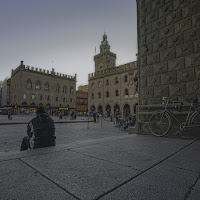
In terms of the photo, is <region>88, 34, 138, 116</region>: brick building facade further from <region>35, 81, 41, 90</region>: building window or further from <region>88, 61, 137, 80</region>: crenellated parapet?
<region>35, 81, 41, 90</region>: building window

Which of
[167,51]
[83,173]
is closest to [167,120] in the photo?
[167,51]

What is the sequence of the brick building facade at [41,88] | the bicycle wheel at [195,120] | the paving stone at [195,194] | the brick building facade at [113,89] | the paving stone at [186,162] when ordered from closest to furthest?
the paving stone at [195,194], the paving stone at [186,162], the bicycle wheel at [195,120], the brick building facade at [113,89], the brick building facade at [41,88]

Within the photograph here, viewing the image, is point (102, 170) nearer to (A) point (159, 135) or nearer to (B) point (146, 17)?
(A) point (159, 135)

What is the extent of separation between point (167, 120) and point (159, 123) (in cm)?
24

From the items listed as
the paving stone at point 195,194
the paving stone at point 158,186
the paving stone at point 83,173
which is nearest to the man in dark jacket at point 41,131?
the paving stone at point 83,173

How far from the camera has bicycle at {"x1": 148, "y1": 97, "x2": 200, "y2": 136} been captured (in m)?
3.60

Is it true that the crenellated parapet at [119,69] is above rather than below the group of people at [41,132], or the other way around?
above

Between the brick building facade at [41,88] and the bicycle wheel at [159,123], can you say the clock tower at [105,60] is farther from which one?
the bicycle wheel at [159,123]

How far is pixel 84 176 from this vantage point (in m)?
1.34

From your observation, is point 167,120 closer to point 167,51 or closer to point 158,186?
point 167,51

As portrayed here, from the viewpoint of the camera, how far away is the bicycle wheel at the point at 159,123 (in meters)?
4.05

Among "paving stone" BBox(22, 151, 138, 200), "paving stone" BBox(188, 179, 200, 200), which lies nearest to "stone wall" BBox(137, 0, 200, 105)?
"paving stone" BBox(188, 179, 200, 200)

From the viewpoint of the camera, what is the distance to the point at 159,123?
4.14 meters

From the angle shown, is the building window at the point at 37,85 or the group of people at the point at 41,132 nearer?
the group of people at the point at 41,132
